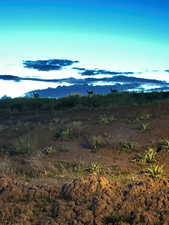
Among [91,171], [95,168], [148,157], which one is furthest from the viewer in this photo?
[148,157]

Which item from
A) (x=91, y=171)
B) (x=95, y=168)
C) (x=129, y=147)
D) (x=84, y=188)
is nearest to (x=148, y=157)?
(x=129, y=147)

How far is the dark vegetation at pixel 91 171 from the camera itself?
8977mm

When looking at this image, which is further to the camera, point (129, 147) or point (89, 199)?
point (129, 147)

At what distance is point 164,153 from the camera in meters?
15.6

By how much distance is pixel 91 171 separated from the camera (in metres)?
13.7

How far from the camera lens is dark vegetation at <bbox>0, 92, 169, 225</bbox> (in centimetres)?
898

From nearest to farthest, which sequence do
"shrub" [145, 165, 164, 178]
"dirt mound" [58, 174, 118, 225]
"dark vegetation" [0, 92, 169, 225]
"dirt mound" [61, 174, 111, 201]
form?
"dirt mound" [58, 174, 118, 225] → "dark vegetation" [0, 92, 169, 225] → "dirt mound" [61, 174, 111, 201] → "shrub" [145, 165, 164, 178]

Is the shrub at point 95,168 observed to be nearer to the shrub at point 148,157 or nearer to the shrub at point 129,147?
the shrub at point 148,157

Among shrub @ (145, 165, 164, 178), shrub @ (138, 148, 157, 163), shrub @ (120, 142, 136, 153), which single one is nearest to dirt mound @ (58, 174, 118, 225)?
shrub @ (145, 165, 164, 178)

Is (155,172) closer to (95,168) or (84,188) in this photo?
(95,168)

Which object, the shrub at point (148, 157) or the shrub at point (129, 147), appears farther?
the shrub at point (129, 147)

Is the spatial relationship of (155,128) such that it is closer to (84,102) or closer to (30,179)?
(30,179)

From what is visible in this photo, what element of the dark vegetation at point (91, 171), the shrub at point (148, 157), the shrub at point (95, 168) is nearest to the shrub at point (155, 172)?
the dark vegetation at point (91, 171)

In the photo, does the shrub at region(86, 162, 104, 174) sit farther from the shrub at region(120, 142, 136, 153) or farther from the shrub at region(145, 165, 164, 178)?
the shrub at region(120, 142, 136, 153)
